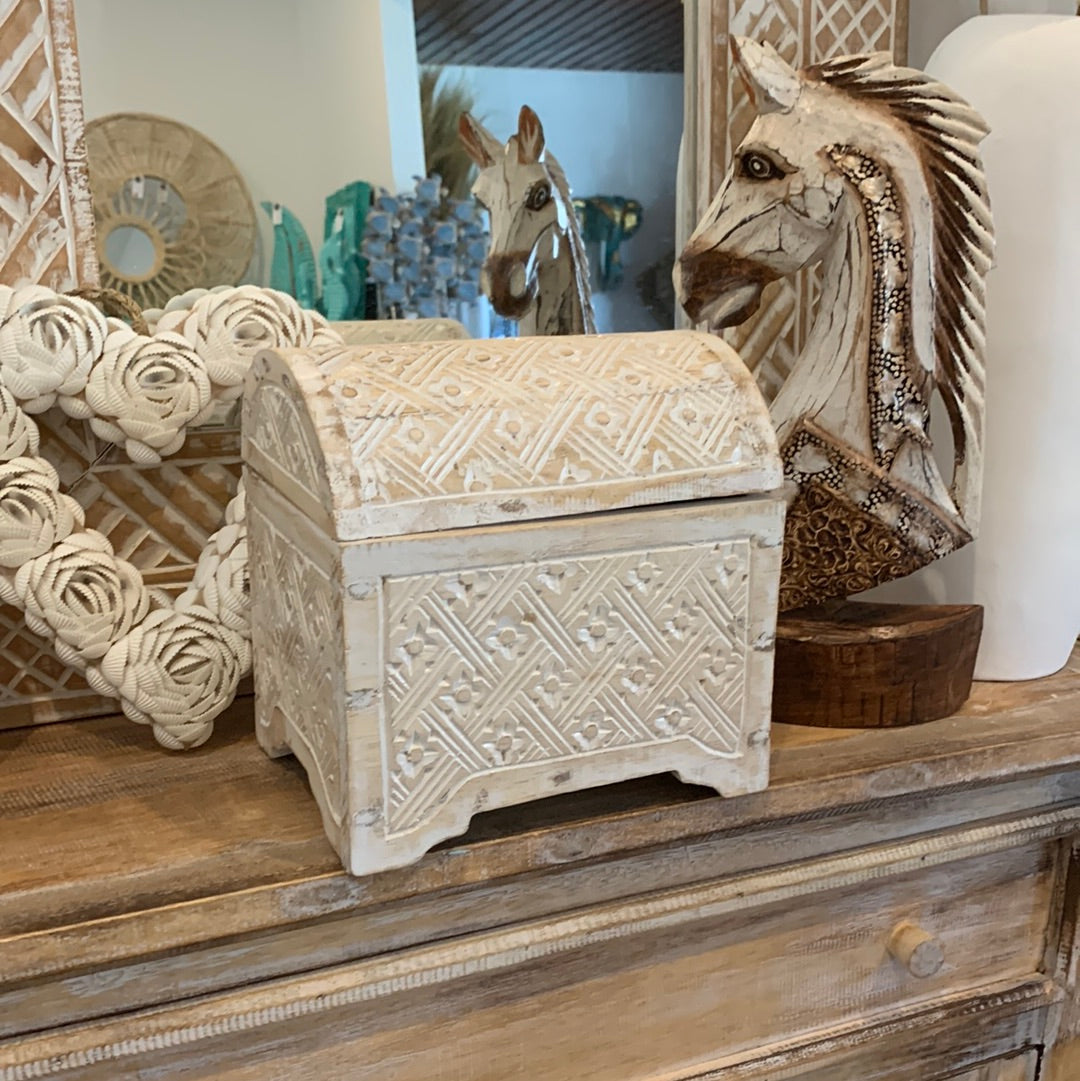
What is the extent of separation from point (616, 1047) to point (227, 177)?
75 centimetres

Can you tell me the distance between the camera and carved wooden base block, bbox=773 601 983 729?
834 millimetres

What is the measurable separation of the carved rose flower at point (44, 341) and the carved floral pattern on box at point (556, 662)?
35 cm

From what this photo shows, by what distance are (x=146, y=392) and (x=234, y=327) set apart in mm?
84

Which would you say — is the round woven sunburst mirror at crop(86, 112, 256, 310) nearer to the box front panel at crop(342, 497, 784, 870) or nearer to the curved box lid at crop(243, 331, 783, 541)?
the curved box lid at crop(243, 331, 783, 541)

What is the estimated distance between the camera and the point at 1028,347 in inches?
35.2

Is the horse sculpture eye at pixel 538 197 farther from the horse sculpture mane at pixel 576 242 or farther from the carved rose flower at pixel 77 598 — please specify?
the carved rose flower at pixel 77 598

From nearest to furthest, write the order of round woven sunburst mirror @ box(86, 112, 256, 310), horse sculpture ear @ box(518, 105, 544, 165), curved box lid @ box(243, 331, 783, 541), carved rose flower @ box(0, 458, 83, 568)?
A: 1. curved box lid @ box(243, 331, 783, 541)
2. carved rose flower @ box(0, 458, 83, 568)
3. round woven sunburst mirror @ box(86, 112, 256, 310)
4. horse sculpture ear @ box(518, 105, 544, 165)

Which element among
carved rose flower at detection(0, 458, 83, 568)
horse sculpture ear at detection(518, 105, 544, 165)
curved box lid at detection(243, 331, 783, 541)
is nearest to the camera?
curved box lid at detection(243, 331, 783, 541)

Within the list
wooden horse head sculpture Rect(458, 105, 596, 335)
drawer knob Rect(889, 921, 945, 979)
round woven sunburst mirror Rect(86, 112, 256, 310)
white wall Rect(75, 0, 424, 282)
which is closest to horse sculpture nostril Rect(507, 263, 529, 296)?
wooden horse head sculpture Rect(458, 105, 596, 335)

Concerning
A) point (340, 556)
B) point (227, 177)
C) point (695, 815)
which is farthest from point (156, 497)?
point (695, 815)

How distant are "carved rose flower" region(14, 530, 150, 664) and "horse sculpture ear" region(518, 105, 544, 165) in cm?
50

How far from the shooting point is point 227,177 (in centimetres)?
89

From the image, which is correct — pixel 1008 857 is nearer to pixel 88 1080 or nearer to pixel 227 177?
pixel 88 1080

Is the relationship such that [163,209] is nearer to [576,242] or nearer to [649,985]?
[576,242]
